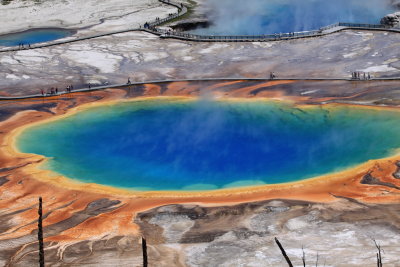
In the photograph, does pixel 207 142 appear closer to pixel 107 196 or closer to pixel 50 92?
pixel 107 196

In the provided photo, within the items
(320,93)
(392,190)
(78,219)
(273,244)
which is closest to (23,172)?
(78,219)

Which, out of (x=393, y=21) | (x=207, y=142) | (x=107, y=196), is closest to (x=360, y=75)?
(x=393, y=21)

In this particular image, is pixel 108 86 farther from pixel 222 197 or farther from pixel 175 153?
pixel 222 197

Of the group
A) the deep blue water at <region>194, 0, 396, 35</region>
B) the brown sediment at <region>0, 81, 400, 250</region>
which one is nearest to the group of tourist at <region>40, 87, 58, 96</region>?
the brown sediment at <region>0, 81, 400, 250</region>

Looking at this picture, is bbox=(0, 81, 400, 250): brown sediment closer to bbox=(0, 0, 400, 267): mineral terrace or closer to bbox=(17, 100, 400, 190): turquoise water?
bbox=(0, 0, 400, 267): mineral terrace

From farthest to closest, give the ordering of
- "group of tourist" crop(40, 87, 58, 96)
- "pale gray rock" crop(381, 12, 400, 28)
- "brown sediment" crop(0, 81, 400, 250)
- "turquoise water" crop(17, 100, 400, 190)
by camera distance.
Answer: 1. "pale gray rock" crop(381, 12, 400, 28)
2. "group of tourist" crop(40, 87, 58, 96)
3. "turquoise water" crop(17, 100, 400, 190)
4. "brown sediment" crop(0, 81, 400, 250)

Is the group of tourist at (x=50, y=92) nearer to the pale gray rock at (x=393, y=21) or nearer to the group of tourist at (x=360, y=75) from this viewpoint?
the group of tourist at (x=360, y=75)
